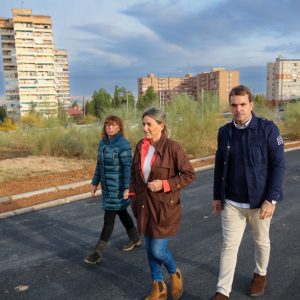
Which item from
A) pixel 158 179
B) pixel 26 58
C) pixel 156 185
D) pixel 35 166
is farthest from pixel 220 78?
pixel 156 185

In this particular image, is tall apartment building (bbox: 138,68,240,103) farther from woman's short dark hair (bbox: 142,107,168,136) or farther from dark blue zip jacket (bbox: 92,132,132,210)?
woman's short dark hair (bbox: 142,107,168,136)

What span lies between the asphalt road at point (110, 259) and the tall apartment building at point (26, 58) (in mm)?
93957

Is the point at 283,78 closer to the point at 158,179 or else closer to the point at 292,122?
the point at 292,122

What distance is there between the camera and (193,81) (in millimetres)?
112625

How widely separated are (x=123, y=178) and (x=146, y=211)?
45.3 inches

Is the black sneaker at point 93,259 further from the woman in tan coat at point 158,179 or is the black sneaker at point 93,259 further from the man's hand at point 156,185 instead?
the man's hand at point 156,185

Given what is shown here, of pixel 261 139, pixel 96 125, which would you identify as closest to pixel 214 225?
pixel 261 139

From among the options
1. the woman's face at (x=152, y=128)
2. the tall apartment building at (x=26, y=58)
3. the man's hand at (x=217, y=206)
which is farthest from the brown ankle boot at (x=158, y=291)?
the tall apartment building at (x=26, y=58)

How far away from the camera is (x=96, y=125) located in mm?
14242

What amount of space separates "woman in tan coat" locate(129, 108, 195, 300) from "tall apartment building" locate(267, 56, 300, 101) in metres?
105

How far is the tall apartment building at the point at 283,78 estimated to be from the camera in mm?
102812

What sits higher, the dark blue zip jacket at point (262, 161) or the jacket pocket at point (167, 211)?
the dark blue zip jacket at point (262, 161)

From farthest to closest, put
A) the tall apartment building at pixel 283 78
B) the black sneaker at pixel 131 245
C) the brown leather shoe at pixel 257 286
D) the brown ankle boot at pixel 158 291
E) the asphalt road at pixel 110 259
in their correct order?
the tall apartment building at pixel 283 78 < the black sneaker at pixel 131 245 < the asphalt road at pixel 110 259 < the brown leather shoe at pixel 257 286 < the brown ankle boot at pixel 158 291

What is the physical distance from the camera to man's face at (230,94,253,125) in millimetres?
3066
